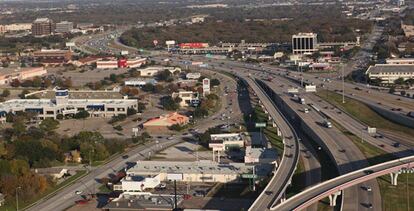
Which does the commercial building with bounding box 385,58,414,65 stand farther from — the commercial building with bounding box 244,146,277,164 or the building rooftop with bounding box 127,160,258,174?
the building rooftop with bounding box 127,160,258,174

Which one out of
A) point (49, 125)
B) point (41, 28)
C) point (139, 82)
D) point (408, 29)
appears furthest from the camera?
point (41, 28)

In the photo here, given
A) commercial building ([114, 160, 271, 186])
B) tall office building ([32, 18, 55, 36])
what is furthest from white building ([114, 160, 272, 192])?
tall office building ([32, 18, 55, 36])

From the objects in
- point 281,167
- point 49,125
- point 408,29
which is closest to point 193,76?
point 49,125

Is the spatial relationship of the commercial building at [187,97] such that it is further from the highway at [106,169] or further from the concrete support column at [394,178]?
the concrete support column at [394,178]

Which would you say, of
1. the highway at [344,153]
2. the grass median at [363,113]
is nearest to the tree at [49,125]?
the highway at [344,153]

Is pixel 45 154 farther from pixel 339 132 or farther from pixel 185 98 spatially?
pixel 185 98

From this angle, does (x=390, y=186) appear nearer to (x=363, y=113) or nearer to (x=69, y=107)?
(x=363, y=113)

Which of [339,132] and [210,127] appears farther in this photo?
[210,127]

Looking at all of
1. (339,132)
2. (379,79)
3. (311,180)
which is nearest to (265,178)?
(311,180)
